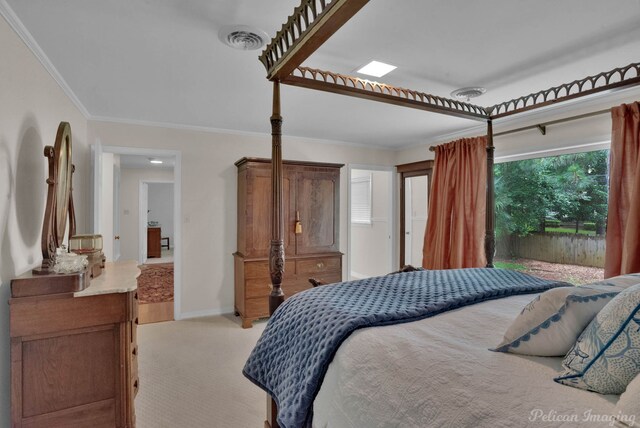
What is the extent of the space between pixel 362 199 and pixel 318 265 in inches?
94.1

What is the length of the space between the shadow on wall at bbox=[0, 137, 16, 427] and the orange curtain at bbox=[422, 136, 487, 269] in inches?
159

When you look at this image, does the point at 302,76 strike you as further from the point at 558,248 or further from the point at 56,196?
the point at 558,248

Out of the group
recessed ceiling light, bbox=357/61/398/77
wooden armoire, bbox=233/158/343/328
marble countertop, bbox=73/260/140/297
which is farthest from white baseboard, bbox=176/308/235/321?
recessed ceiling light, bbox=357/61/398/77

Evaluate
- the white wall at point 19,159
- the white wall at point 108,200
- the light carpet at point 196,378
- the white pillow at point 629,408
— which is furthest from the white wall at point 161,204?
the white pillow at point 629,408

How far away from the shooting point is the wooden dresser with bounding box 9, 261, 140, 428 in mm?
1768

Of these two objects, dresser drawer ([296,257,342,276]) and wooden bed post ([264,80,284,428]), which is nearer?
wooden bed post ([264,80,284,428])

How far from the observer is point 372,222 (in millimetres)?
6113

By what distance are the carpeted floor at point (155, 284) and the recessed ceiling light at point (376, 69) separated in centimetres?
411

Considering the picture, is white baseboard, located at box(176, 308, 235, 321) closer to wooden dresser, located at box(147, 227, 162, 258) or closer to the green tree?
the green tree

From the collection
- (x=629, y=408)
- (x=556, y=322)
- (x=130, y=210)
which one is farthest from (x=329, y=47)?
(x=130, y=210)

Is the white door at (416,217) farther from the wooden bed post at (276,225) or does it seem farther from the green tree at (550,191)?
the wooden bed post at (276,225)

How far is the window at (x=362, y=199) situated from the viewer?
20.6ft

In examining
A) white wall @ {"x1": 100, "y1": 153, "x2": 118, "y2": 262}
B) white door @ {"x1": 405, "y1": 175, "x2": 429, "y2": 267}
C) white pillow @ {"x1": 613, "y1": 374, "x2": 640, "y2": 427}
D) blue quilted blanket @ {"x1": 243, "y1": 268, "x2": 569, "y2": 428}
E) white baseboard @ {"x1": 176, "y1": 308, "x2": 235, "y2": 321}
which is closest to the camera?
white pillow @ {"x1": 613, "y1": 374, "x2": 640, "y2": 427}

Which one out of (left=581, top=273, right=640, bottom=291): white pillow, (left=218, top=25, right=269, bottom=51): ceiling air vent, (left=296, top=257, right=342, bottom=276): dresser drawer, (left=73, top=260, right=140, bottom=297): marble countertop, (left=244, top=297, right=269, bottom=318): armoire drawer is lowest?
(left=244, top=297, right=269, bottom=318): armoire drawer
